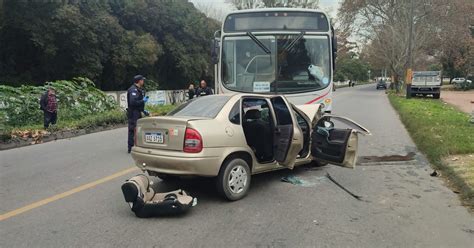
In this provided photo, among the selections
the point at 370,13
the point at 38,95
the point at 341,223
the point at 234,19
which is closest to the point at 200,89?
the point at 234,19

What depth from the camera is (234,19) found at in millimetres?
11039

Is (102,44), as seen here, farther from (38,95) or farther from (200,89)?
(200,89)

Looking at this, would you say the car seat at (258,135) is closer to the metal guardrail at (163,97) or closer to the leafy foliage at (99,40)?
the metal guardrail at (163,97)

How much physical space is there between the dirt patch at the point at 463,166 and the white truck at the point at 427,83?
30695 millimetres

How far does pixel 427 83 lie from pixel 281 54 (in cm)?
3089

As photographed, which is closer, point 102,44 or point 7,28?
point 7,28

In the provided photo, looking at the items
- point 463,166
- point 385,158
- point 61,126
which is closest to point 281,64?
point 385,158

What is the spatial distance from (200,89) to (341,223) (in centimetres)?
1033

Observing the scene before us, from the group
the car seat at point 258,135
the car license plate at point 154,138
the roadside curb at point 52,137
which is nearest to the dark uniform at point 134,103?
the car license plate at point 154,138

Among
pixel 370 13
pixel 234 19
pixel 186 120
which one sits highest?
pixel 370 13

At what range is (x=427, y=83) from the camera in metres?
37.5

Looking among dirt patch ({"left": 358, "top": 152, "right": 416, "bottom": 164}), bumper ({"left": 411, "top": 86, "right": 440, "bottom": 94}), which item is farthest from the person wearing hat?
bumper ({"left": 411, "top": 86, "right": 440, "bottom": 94})

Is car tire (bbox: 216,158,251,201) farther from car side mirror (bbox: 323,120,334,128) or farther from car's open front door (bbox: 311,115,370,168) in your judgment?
car side mirror (bbox: 323,120,334,128)

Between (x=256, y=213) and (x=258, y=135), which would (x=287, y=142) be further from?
(x=256, y=213)
